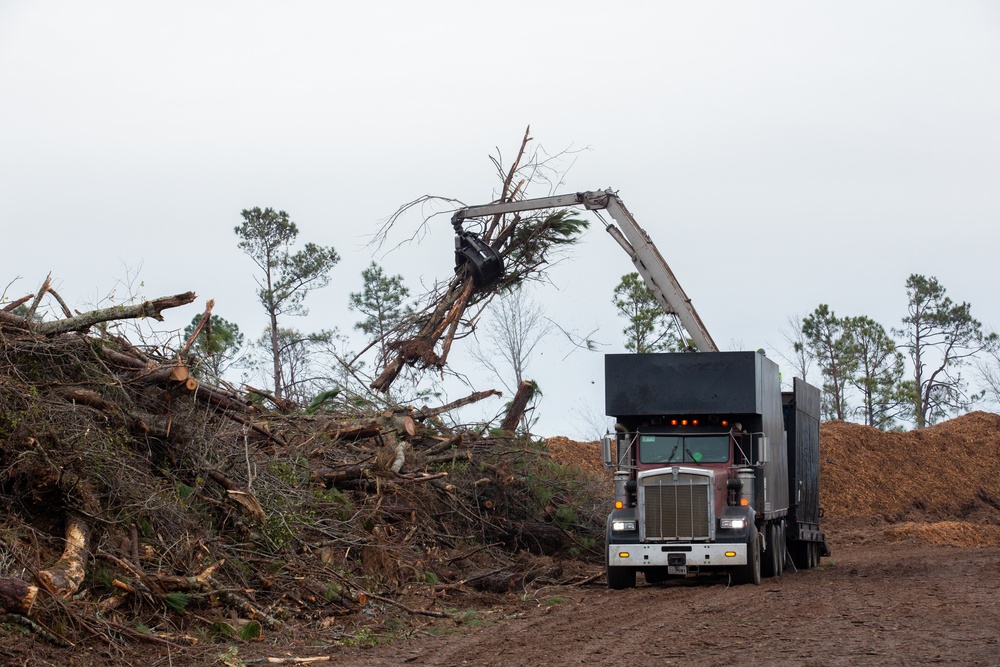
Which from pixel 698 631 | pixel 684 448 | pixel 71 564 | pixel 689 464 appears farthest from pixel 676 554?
pixel 71 564

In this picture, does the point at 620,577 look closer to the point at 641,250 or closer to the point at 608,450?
the point at 608,450

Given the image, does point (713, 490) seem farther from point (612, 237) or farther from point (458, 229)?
point (458, 229)

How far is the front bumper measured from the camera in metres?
15.5

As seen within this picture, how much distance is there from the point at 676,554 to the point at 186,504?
7.25 m

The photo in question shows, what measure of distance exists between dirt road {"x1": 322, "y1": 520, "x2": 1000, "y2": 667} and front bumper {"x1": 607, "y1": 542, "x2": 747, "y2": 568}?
406 millimetres

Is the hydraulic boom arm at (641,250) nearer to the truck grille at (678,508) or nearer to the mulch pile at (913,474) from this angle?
the truck grille at (678,508)

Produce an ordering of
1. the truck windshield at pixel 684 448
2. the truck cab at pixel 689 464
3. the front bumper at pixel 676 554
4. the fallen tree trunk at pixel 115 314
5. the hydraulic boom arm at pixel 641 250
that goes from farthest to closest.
Answer: 1. the hydraulic boom arm at pixel 641 250
2. the truck windshield at pixel 684 448
3. the truck cab at pixel 689 464
4. the front bumper at pixel 676 554
5. the fallen tree trunk at pixel 115 314

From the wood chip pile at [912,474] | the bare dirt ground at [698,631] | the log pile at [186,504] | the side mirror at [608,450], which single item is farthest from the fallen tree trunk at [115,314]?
the wood chip pile at [912,474]

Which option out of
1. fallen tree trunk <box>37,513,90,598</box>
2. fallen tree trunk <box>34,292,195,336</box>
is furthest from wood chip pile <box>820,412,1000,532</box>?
fallen tree trunk <box>37,513,90,598</box>

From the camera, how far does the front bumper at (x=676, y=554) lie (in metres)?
15.5

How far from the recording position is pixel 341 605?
1207 centimetres

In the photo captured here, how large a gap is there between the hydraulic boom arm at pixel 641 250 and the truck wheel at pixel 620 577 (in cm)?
436

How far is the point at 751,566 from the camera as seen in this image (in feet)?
51.3

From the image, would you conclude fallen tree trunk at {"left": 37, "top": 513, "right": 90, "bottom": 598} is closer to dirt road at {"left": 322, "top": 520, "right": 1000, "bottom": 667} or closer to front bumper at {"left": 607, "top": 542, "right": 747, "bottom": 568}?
dirt road at {"left": 322, "top": 520, "right": 1000, "bottom": 667}
